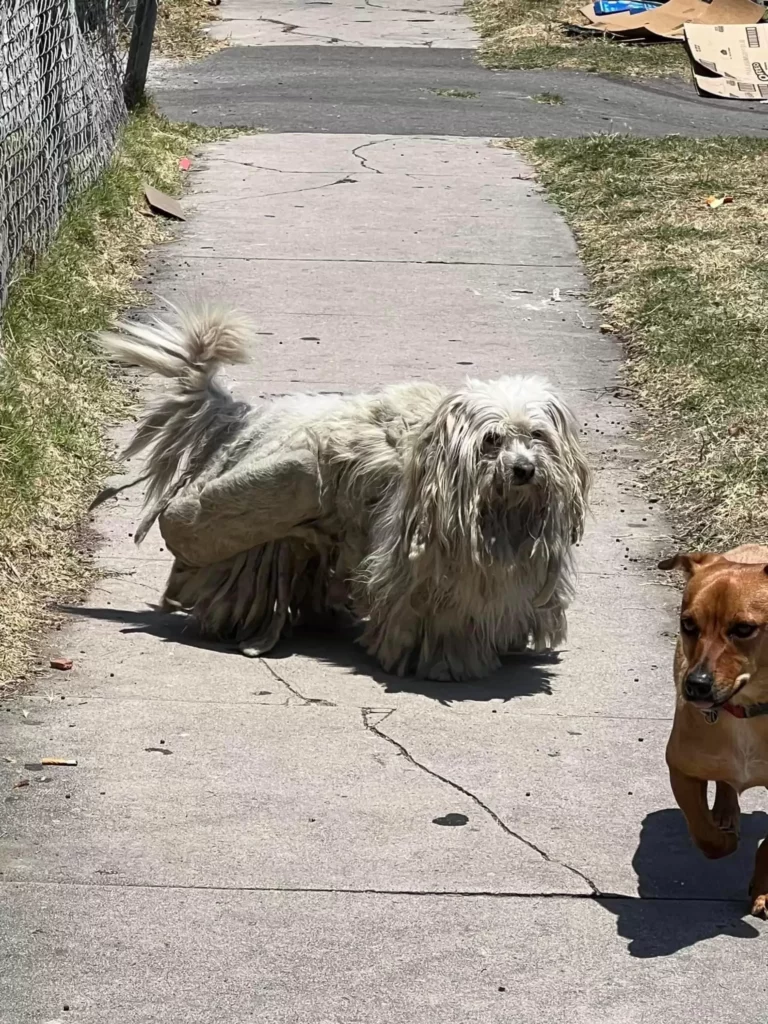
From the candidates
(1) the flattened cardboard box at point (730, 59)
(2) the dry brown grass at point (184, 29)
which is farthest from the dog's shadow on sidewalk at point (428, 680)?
(2) the dry brown grass at point (184, 29)

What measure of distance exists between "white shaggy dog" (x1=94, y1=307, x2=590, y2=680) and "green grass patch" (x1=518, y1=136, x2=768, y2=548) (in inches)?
55.2

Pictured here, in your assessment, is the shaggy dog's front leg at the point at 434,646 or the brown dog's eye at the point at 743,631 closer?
the brown dog's eye at the point at 743,631

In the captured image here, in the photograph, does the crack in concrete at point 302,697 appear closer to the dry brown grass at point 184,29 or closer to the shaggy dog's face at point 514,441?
the shaggy dog's face at point 514,441

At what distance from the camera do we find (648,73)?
16859 millimetres

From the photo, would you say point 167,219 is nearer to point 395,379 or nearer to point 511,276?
point 511,276

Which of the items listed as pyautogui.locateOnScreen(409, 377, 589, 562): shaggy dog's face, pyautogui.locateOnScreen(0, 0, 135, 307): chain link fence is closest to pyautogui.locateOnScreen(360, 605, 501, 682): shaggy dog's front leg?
pyautogui.locateOnScreen(409, 377, 589, 562): shaggy dog's face

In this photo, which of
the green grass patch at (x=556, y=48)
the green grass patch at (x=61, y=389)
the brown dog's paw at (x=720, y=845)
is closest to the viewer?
the brown dog's paw at (x=720, y=845)

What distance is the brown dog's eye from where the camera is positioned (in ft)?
12.0

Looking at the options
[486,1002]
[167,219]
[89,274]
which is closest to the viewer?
[486,1002]

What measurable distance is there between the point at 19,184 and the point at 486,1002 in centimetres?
640

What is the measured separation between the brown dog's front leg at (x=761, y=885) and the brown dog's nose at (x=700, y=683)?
577mm

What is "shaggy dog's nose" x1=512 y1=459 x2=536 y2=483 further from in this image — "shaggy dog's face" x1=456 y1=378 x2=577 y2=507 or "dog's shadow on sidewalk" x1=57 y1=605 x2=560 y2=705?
"dog's shadow on sidewalk" x1=57 y1=605 x2=560 y2=705

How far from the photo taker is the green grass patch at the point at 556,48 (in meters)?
17.2

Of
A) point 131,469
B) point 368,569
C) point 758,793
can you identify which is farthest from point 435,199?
point 758,793
